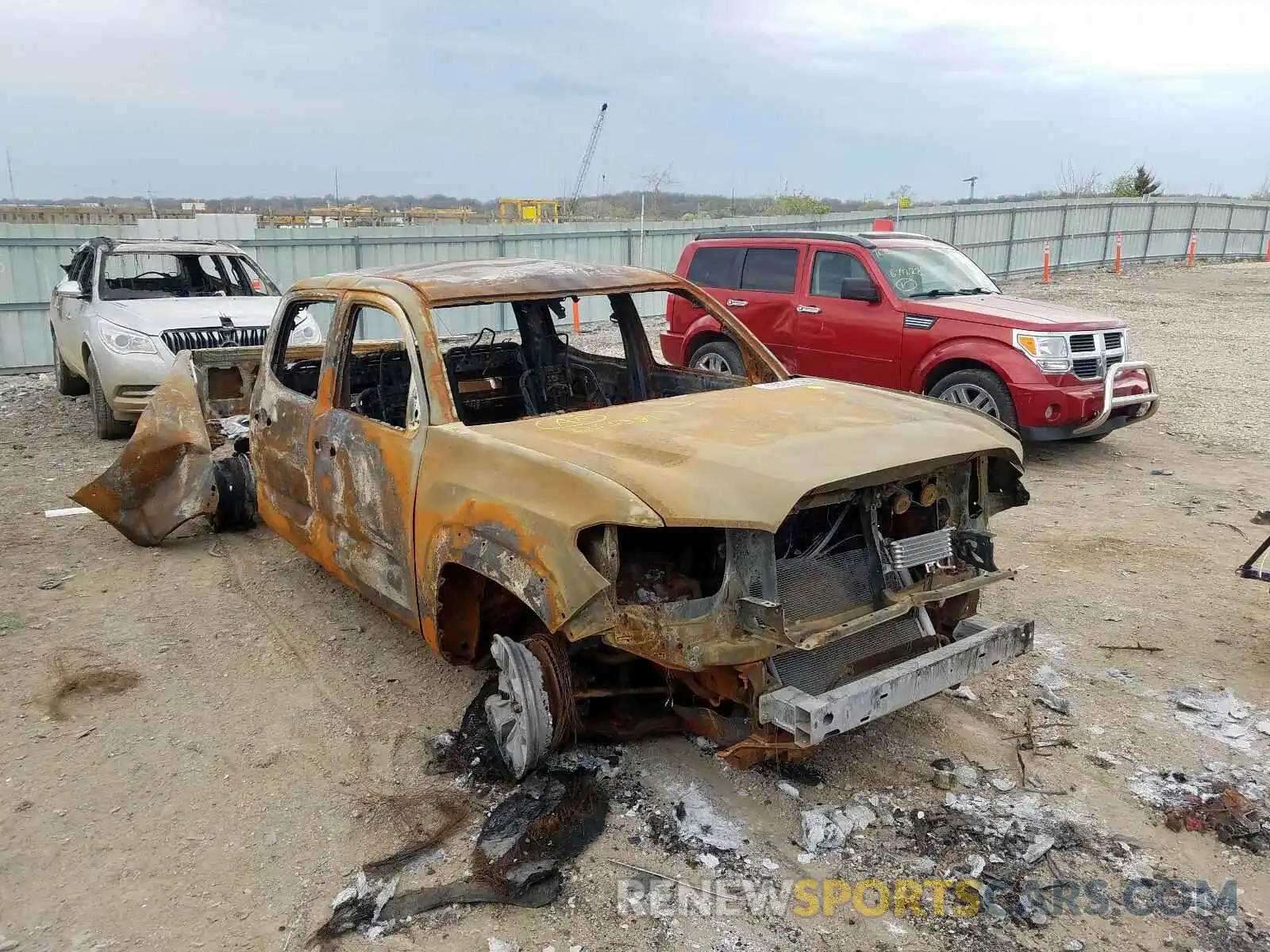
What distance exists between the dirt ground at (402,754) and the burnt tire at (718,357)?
3478 mm

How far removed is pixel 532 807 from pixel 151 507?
408 cm

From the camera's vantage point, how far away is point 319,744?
12.7 ft

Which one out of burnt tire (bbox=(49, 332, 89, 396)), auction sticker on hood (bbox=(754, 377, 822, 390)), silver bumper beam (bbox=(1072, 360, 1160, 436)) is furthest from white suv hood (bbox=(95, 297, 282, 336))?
silver bumper beam (bbox=(1072, 360, 1160, 436))

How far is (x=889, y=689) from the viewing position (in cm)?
304

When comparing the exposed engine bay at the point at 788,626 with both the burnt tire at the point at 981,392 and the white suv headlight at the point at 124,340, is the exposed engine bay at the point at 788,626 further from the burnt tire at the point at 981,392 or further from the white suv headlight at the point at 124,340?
the white suv headlight at the point at 124,340

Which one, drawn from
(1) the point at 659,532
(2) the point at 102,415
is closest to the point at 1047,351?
(1) the point at 659,532

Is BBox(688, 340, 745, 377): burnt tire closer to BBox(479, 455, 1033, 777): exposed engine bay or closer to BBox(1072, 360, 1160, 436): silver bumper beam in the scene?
BBox(1072, 360, 1160, 436): silver bumper beam

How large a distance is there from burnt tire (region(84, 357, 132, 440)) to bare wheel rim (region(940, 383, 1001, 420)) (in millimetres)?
7444

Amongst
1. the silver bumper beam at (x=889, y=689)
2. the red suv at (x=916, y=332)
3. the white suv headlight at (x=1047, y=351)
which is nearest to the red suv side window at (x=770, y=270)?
the red suv at (x=916, y=332)

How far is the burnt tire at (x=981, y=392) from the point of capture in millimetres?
7605

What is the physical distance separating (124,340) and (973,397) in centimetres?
737

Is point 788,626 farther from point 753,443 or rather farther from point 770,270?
point 770,270

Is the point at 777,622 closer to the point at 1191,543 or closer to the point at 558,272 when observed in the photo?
the point at 558,272

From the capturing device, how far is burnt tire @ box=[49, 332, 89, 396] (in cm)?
1054
